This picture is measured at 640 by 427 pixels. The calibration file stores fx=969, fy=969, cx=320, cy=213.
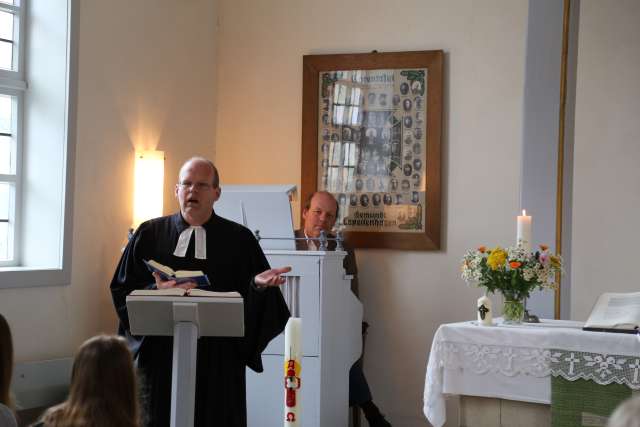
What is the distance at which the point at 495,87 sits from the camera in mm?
6805

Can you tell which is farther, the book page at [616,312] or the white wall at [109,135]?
the white wall at [109,135]

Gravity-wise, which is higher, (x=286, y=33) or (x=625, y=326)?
(x=286, y=33)

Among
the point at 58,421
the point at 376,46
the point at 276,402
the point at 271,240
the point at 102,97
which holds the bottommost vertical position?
the point at 276,402

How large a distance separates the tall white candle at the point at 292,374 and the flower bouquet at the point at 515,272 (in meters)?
1.78

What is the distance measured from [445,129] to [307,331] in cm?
206

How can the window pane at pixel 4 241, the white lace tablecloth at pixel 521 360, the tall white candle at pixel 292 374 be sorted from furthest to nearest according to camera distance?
the window pane at pixel 4 241, the white lace tablecloth at pixel 521 360, the tall white candle at pixel 292 374

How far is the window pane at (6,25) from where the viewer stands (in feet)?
18.0

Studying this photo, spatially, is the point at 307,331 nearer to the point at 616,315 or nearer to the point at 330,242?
the point at 330,242

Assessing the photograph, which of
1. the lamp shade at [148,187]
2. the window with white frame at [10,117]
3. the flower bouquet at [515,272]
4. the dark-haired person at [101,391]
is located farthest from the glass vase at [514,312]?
the dark-haired person at [101,391]

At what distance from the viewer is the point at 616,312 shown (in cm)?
475

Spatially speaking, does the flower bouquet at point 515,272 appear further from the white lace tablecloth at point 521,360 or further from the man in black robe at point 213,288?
the man in black robe at point 213,288

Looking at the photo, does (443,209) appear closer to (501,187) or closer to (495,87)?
(501,187)

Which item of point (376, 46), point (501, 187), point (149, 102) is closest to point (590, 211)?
point (501, 187)

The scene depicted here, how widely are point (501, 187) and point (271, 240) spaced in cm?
184
